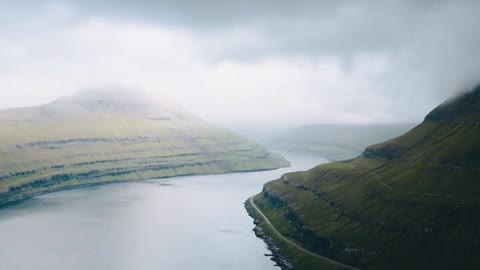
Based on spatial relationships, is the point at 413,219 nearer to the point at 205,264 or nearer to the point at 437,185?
the point at 437,185

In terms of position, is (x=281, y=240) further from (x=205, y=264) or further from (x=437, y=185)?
(x=437, y=185)

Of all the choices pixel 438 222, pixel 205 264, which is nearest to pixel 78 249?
pixel 205 264

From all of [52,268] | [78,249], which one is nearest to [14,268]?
[52,268]

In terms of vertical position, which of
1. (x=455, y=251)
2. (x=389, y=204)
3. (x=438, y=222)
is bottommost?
(x=455, y=251)

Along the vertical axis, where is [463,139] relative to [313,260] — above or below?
above

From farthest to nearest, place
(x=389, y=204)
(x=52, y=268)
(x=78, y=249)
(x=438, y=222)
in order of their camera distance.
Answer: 1. (x=78, y=249)
2. (x=389, y=204)
3. (x=52, y=268)
4. (x=438, y=222)

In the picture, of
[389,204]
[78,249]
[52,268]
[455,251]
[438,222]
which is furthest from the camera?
[78,249]

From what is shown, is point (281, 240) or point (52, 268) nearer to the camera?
point (52, 268)

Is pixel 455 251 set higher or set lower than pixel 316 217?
lower

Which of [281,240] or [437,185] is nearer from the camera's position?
[437,185]
